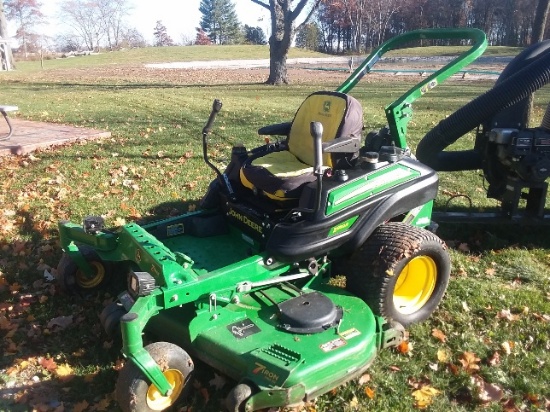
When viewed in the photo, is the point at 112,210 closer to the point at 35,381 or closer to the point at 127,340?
the point at 35,381

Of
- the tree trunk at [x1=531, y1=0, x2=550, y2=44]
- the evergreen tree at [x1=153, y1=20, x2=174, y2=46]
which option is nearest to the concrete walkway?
the tree trunk at [x1=531, y1=0, x2=550, y2=44]

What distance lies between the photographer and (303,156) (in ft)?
15.0

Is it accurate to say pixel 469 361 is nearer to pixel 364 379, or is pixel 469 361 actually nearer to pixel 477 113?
pixel 364 379

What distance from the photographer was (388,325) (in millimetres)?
3584

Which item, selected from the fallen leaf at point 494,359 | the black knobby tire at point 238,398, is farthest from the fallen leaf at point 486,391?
the black knobby tire at point 238,398

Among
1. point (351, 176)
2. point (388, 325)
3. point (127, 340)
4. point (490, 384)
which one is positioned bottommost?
point (490, 384)

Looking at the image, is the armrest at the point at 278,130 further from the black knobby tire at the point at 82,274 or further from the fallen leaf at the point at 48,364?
the fallen leaf at the point at 48,364

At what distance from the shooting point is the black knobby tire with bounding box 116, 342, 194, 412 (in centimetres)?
290

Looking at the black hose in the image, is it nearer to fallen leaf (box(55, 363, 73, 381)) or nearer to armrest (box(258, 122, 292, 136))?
armrest (box(258, 122, 292, 136))

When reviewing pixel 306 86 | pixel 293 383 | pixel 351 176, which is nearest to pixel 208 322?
pixel 293 383

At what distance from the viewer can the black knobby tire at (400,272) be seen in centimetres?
372

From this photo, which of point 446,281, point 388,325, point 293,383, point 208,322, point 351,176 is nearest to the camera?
point 293,383

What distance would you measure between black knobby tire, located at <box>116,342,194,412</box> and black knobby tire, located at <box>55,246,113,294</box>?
4.64 feet

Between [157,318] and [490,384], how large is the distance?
2014 millimetres
